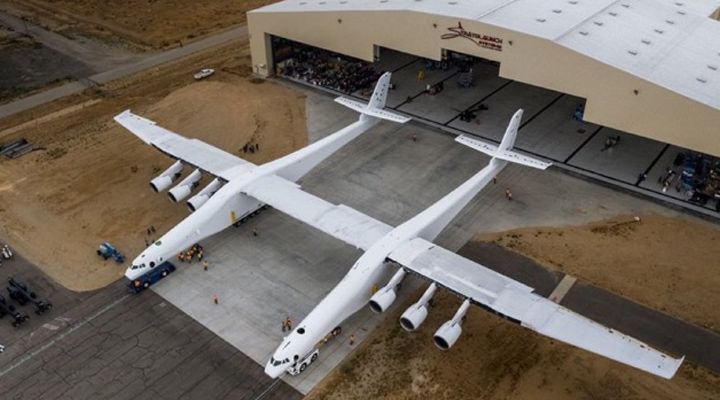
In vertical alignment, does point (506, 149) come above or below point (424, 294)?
above

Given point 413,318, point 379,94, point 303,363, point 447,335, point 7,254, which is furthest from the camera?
point 379,94

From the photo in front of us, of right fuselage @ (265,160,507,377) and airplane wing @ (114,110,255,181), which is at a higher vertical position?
airplane wing @ (114,110,255,181)

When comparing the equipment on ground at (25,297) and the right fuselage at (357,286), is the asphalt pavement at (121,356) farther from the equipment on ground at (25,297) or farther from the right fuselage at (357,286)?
the right fuselage at (357,286)

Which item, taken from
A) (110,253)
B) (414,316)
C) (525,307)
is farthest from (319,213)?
(110,253)

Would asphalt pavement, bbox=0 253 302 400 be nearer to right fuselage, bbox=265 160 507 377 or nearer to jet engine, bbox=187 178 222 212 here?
right fuselage, bbox=265 160 507 377

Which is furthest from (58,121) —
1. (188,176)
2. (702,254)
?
(702,254)

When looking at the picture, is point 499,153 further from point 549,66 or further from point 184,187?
point 184,187

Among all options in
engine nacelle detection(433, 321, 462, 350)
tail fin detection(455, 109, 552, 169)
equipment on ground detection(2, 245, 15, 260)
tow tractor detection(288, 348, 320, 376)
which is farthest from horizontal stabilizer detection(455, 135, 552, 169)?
equipment on ground detection(2, 245, 15, 260)
